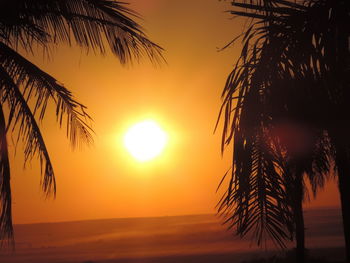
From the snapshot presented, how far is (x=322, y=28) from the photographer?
3766 millimetres

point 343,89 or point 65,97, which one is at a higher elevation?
→ point 65,97

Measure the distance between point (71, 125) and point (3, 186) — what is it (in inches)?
74.1

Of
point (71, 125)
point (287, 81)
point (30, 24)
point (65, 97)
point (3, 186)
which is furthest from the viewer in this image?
point (71, 125)

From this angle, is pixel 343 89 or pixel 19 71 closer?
pixel 343 89

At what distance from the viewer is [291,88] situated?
158 inches

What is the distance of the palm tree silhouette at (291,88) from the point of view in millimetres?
3807

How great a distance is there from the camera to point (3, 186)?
5504 millimetres

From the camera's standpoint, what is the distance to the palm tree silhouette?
3.81 m

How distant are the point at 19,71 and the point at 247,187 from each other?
3.68 metres

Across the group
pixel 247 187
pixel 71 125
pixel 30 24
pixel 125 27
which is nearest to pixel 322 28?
pixel 247 187

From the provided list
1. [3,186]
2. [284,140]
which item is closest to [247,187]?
[284,140]

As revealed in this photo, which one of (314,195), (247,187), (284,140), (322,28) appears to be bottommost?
(314,195)

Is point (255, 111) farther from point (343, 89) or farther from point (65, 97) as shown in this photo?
point (65, 97)

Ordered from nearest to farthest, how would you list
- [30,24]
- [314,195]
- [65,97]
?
[30,24] → [65,97] → [314,195]
